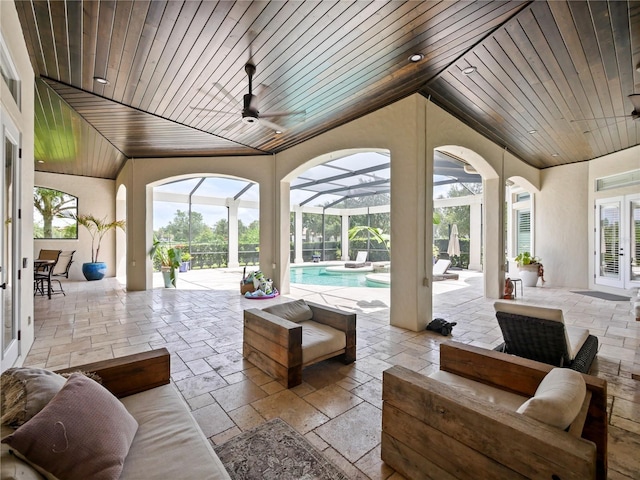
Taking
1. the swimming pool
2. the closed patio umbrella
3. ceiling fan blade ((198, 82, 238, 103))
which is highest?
ceiling fan blade ((198, 82, 238, 103))

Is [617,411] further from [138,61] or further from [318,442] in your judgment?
[138,61]

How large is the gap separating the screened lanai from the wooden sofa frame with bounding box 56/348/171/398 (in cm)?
817

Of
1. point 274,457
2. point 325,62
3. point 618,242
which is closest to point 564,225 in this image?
point 618,242

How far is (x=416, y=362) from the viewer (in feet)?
11.3

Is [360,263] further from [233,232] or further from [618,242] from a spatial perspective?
[618,242]

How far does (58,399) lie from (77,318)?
517cm

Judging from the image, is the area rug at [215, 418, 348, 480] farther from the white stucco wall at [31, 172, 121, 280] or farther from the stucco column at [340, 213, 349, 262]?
the stucco column at [340, 213, 349, 262]

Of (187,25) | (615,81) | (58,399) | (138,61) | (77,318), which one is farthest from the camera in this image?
(77,318)

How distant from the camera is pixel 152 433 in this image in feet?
5.00

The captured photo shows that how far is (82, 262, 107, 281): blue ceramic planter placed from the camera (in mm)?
9930

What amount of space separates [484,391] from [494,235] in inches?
238

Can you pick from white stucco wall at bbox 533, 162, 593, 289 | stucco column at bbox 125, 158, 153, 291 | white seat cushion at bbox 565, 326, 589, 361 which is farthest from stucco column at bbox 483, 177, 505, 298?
stucco column at bbox 125, 158, 153, 291

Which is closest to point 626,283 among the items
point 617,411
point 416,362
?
point 617,411

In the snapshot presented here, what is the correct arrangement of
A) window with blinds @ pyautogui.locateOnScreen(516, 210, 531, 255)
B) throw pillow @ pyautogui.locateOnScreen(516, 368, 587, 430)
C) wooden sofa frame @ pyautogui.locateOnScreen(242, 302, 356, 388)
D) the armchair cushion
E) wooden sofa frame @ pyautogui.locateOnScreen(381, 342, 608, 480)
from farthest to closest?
window with blinds @ pyautogui.locateOnScreen(516, 210, 531, 255) → the armchair cushion → wooden sofa frame @ pyautogui.locateOnScreen(242, 302, 356, 388) → throw pillow @ pyautogui.locateOnScreen(516, 368, 587, 430) → wooden sofa frame @ pyautogui.locateOnScreen(381, 342, 608, 480)
